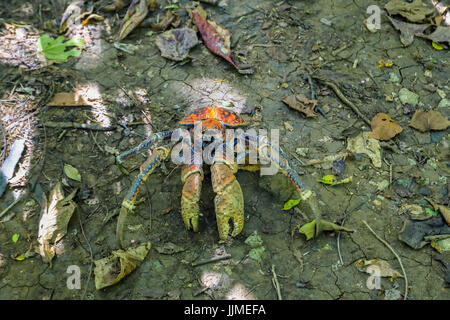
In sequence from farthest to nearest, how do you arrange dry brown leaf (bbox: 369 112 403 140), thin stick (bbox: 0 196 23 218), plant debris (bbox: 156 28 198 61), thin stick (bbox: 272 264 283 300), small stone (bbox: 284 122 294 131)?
1. plant debris (bbox: 156 28 198 61)
2. small stone (bbox: 284 122 294 131)
3. dry brown leaf (bbox: 369 112 403 140)
4. thin stick (bbox: 0 196 23 218)
5. thin stick (bbox: 272 264 283 300)

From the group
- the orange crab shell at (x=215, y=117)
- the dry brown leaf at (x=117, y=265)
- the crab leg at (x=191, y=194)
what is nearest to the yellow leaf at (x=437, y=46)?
the orange crab shell at (x=215, y=117)

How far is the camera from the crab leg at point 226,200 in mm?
2795

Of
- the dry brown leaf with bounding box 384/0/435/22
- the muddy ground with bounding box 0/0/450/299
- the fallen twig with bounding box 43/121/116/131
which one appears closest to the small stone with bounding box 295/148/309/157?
the muddy ground with bounding box 0/0/450/299

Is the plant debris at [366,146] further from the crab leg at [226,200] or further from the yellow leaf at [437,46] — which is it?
the yellow leaf at [437,46]

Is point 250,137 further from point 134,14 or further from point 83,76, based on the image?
point 134,14

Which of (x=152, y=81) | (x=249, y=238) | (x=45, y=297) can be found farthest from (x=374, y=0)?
(x=45, y=297)

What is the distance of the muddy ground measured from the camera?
9.20 feet

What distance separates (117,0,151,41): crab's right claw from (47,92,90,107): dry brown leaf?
111cm

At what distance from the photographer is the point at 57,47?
14.9 feet

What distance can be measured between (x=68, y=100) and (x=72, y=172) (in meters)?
0.96

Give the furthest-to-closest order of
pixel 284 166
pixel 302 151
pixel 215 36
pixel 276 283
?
pixel 215 36 < pixel 302 151 < pixel 284 166 < pixel 276 283

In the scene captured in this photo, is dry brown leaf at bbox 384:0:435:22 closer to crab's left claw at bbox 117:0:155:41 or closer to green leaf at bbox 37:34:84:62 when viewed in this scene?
crab's left claw at bbox 117:0:155:41

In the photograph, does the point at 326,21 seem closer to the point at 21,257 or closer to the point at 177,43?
the point at 177,43

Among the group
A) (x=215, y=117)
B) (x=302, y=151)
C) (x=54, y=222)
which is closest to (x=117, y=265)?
(x=54, y=222)
